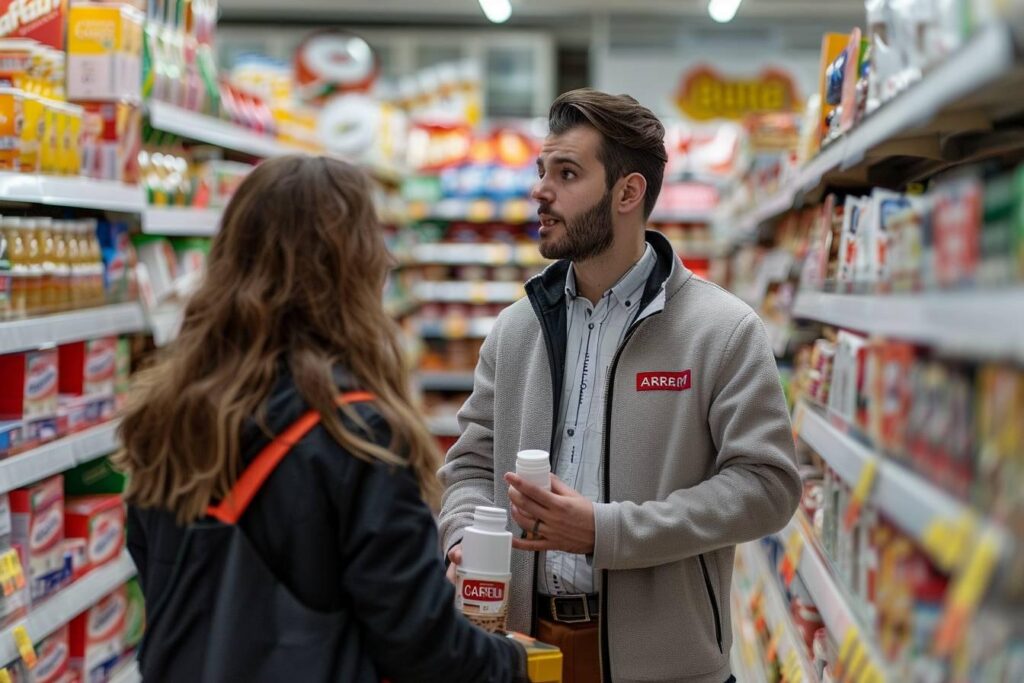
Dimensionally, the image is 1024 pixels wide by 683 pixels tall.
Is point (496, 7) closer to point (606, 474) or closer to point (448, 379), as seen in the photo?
point (448, 379)

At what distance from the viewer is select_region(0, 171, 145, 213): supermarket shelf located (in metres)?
2.87

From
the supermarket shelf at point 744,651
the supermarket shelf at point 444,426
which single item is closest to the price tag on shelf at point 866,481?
the supermarket shelf at point 744,651

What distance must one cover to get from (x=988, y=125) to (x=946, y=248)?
2.30 ft

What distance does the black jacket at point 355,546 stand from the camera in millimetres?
1628

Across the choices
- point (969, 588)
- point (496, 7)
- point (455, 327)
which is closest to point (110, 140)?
point (969, 588)

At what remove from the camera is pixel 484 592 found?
6.36ft

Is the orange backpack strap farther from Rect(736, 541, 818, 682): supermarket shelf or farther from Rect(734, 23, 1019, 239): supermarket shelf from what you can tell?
Rect(736, 541, 818, 682): supermarket shelf

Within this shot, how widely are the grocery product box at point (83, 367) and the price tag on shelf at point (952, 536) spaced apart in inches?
109

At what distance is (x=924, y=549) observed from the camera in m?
1.38

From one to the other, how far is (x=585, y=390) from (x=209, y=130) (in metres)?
2.74

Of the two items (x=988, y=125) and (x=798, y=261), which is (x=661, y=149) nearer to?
(x=988, y=125)

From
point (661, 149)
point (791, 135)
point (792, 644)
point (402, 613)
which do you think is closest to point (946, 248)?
point (402, 613)

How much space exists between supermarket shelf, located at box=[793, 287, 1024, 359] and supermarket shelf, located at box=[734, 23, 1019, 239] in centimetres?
21

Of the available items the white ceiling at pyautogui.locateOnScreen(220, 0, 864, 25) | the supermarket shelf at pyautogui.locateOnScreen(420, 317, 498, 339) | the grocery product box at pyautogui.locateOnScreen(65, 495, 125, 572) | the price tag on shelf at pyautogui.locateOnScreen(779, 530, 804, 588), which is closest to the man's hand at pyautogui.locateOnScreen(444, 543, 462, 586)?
the price tag on shelf at pyautogui.locateOnScreen(779, 530, 804, 588)
